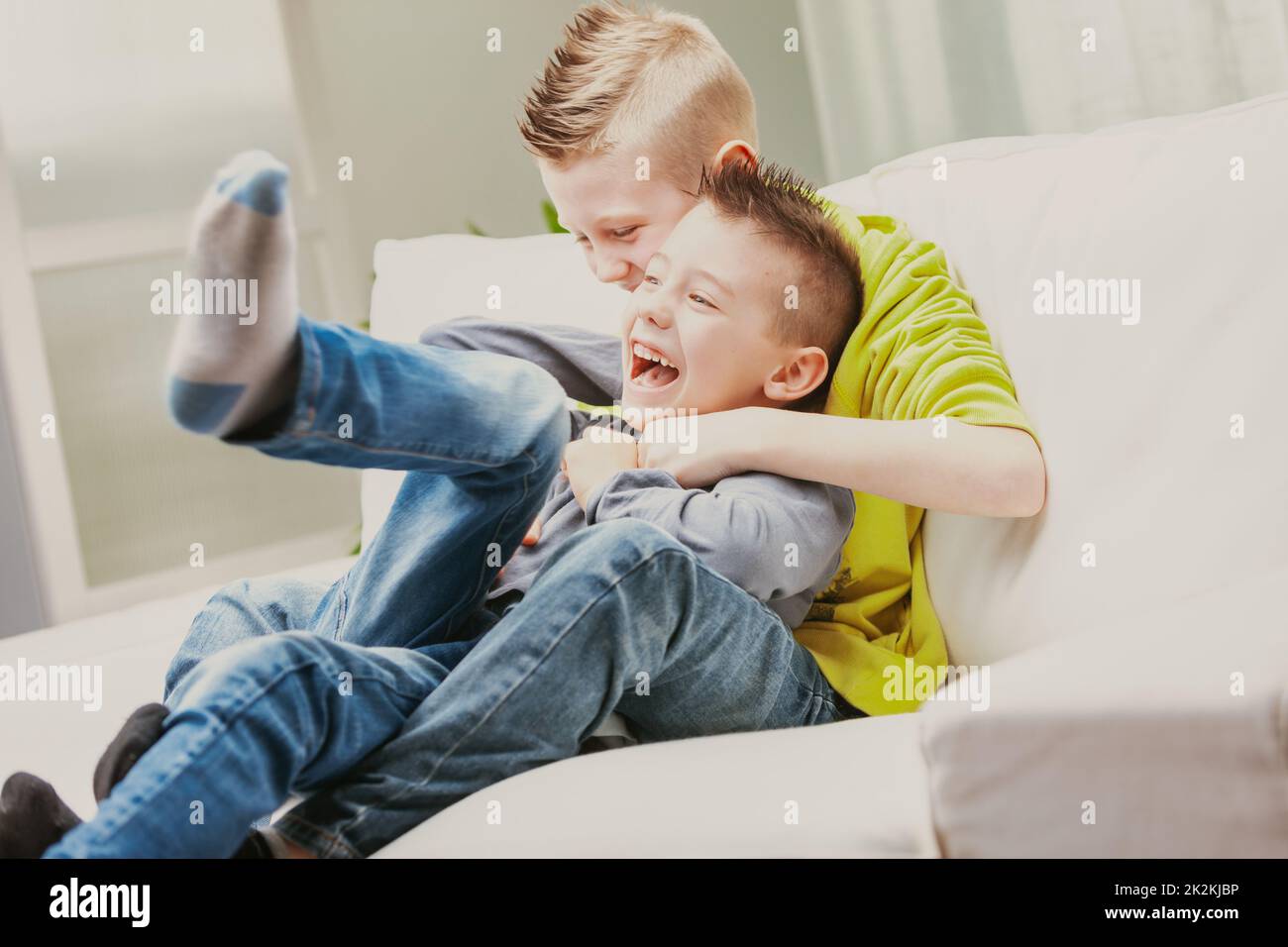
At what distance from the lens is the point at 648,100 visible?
1.18 m

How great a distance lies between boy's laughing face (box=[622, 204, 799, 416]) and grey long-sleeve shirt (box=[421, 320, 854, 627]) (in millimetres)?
70

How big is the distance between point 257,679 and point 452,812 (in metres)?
0.14

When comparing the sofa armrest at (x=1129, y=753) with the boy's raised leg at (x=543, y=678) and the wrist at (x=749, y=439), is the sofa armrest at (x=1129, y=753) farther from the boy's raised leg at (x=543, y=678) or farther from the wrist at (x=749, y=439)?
the wrist at (x=749, y=439)

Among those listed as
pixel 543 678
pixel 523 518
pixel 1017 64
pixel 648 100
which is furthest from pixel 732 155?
pixel 1017 64

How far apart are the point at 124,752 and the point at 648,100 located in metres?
0.81

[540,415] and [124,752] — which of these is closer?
[124,752]

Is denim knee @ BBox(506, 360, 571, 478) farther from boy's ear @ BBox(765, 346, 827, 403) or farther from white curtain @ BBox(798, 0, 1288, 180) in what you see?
white curtain @ BBox(798, 0, 1288, 180)

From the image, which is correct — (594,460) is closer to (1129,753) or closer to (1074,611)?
(1074,611)

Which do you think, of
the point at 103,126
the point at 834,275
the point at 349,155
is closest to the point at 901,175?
the point at 834,275

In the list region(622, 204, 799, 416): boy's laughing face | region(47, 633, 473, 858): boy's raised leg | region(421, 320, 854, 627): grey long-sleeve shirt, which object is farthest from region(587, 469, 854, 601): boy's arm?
region(47, 633, 473, 858): boy's raised leg

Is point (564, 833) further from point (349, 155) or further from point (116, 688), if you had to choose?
point (349, 155)

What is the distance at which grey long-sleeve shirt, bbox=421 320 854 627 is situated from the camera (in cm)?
86

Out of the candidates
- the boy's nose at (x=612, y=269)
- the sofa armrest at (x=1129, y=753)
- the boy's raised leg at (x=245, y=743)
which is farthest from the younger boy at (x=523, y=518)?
the sofa armrest at (x=1129, y=753)

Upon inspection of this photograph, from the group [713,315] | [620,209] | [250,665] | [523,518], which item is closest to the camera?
[250,665]
